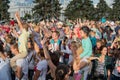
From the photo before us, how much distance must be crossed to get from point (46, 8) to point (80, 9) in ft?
24.8

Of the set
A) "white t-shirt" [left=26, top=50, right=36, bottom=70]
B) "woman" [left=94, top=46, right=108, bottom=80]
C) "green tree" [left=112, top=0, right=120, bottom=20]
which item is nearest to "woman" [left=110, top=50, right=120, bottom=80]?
"woman" [left=94, top=46, right=108, bottom=80]

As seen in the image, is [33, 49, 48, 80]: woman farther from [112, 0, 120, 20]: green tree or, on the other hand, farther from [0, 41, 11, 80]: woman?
[112, 0, 120, 20]: green tree

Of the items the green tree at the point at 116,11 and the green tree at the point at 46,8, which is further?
the green tree at the point at 116,11

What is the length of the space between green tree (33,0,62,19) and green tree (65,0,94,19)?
3525 mm

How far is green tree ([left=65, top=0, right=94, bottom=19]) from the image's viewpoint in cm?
7569

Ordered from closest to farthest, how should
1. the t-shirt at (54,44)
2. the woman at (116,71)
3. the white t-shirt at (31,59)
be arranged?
1. the white t-shirt at (31,59)
2. the woman at (116,71)
3. the t-shirt at (54,44)

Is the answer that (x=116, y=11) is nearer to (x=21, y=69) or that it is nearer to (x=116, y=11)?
(x=116, y=11)

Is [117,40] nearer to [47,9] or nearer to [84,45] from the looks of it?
[84,45]

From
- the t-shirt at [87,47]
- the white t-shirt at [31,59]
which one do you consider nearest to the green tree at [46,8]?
the t-shirt at [87,47]

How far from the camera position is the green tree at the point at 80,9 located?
7569cm

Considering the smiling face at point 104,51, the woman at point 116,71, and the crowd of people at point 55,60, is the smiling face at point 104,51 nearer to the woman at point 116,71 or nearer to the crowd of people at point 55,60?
the crowd of people at point 55,60

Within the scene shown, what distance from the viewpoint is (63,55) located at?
995 cm

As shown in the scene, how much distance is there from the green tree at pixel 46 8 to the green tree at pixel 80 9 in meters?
3.53

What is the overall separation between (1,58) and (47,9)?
67.8 m
